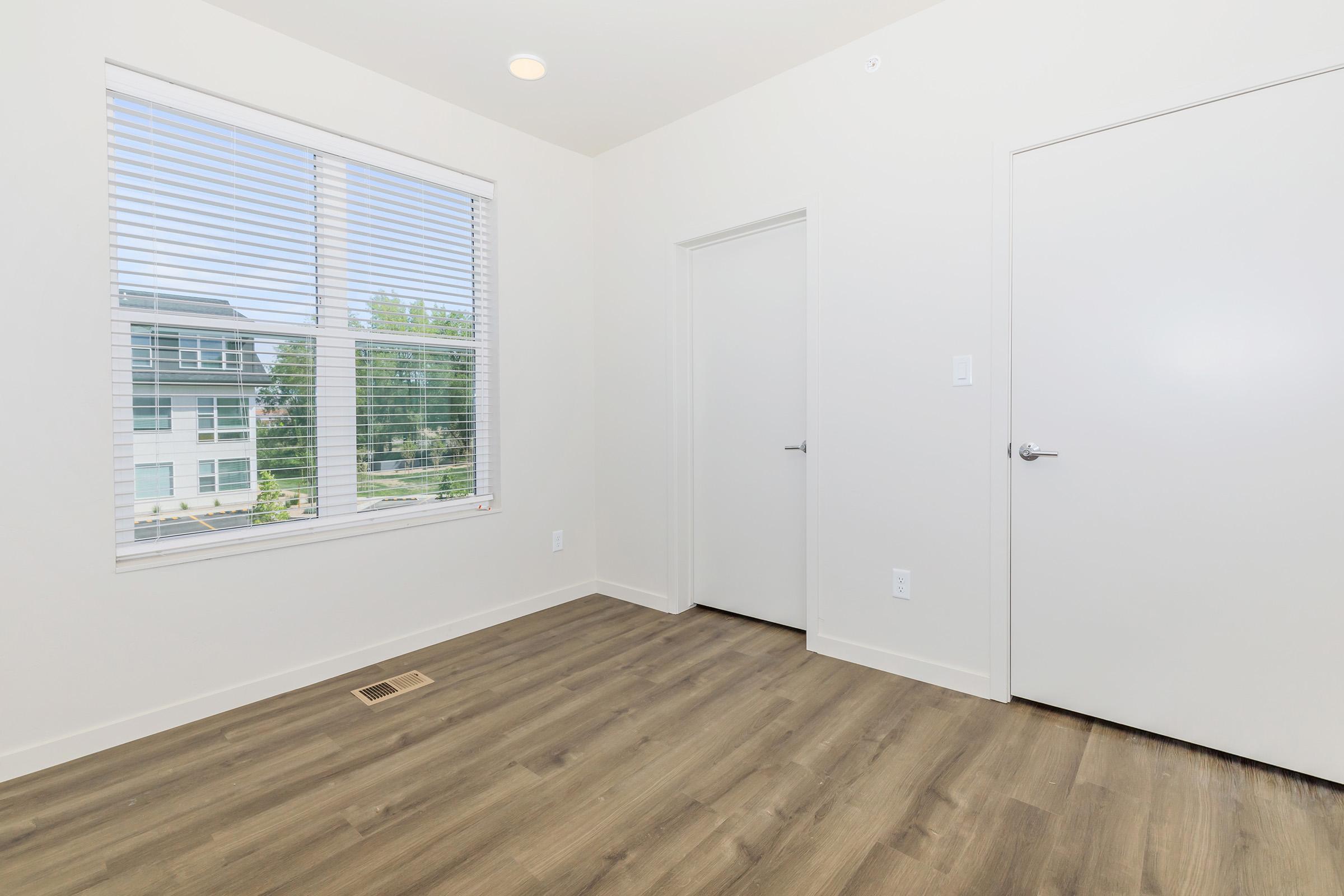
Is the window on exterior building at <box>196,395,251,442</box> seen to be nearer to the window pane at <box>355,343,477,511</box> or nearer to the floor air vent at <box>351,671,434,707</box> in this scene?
the window pane at <box>355,343,477,511</box>

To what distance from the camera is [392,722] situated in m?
2.25

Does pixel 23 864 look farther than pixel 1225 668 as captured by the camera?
No

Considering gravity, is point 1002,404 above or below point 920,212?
below

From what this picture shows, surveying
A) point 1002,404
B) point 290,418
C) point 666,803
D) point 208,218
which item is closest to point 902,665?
point 1002,404

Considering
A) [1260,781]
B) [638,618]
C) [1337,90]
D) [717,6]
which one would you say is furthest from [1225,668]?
[717,6]

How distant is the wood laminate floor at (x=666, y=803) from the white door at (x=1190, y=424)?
228 millimetres

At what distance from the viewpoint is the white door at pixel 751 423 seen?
119 inches

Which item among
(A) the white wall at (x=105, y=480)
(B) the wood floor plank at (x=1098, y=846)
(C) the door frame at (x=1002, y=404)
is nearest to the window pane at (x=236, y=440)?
(A) the white wall at (x=105, y=480)

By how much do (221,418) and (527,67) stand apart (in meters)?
1.92

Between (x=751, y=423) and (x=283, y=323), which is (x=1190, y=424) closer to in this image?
(x=751, y=423)

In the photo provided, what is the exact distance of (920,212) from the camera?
8.11 feet

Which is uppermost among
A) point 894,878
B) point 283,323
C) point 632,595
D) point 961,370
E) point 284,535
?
point 283,323

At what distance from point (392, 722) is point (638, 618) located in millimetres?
1376

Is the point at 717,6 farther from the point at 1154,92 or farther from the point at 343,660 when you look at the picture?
the point at 343,660
